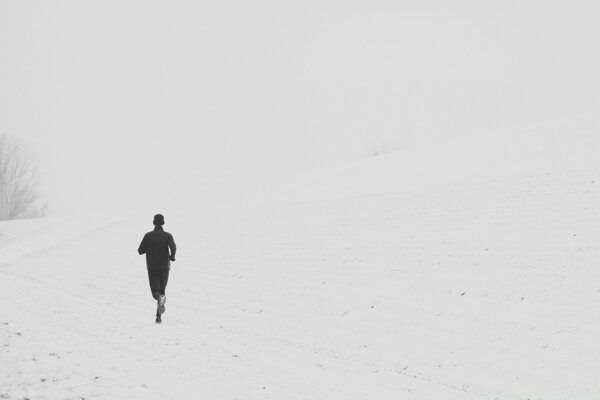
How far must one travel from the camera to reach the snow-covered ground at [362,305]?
7.86 meters

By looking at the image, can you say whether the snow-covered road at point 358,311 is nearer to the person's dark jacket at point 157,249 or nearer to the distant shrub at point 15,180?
the person's dark jacket at point 157,249

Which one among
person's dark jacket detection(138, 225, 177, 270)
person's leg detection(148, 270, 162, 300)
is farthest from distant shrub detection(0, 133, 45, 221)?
person's leg detection(148, 270, 162, 300)

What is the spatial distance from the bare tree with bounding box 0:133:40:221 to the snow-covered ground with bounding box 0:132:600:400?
1972 inches

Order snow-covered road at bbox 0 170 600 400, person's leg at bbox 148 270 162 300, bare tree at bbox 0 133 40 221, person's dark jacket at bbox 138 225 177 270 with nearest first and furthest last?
snow-covered road at bbox 0 170 600 400 < person's leg at bbox 148 270 162 300 < person's dark jacket at bbox 138 225 177 270 < bare tree at bbox 0 133 40 221

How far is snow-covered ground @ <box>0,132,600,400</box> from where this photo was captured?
25.8ft

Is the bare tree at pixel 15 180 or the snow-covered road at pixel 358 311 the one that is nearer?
the snow-covered road at pixel 358 311

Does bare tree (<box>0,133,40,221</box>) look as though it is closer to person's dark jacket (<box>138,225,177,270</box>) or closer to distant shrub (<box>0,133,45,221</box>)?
distant shrub (<box>0,133,45,221</box>)

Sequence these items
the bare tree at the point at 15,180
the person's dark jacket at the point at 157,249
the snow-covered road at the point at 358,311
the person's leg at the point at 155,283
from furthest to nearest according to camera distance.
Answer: the bare tree at the point at 15,180 → the person's dark jacket at the point at 157,249 → the person's leg at the point at 155,283 → the snow-covered road at the point at 358,311

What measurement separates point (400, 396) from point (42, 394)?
17.4 feet

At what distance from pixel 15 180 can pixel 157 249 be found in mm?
67679

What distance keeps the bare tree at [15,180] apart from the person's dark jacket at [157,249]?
65014mm

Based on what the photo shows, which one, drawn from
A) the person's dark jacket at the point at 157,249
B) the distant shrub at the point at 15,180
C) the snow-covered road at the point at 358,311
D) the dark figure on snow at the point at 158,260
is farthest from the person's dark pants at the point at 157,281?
the distant shrub at the point at 15,180

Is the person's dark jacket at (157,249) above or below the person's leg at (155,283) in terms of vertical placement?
Answer: above

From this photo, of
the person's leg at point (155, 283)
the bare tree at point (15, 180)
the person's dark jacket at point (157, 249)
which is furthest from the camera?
the bare tree at point (15, 180)
